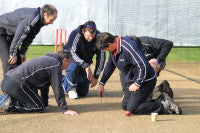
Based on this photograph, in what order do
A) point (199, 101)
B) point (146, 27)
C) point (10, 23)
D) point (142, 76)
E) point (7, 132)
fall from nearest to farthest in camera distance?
point (7, 132) → point (142, 76) → point (10, 23) → point (199, 101) → point (146, 27)

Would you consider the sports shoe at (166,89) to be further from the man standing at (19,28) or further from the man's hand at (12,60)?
the man's hand at (12,60)

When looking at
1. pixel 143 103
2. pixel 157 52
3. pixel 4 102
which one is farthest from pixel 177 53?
pixel 4 102

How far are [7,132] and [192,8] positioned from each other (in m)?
15.9

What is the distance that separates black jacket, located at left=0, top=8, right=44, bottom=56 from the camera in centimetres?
665

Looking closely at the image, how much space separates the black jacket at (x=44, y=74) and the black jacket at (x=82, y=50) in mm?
1415

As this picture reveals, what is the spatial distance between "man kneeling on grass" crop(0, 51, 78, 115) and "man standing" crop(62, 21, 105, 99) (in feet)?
4.36

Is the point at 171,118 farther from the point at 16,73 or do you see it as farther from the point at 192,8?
the point at 192,8

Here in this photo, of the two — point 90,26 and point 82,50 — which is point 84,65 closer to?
point 82,50

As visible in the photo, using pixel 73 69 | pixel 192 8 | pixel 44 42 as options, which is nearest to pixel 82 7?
pixel 44 42

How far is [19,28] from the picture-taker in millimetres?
6645

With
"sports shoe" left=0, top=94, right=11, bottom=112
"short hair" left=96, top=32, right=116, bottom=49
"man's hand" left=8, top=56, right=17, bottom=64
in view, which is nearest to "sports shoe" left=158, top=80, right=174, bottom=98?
"short hair" left=96, top=32, right=116, bottom=49

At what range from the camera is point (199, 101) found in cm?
743

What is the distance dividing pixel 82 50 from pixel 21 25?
1.40m

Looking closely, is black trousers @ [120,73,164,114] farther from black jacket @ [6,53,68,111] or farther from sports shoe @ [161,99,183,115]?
black jacket @ [6,53,68,111]
